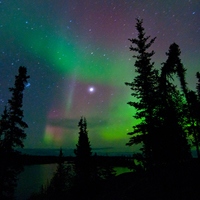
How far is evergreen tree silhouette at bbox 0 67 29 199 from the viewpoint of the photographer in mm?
16516

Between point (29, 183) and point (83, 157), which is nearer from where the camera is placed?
point (83, 157)

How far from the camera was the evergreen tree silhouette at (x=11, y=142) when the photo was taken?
1652cm

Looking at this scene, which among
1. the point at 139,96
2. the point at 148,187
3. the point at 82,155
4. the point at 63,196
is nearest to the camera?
the point at 148,187

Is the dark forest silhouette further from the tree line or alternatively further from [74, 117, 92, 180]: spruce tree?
[74, 117, 92, 180]: spruce tree

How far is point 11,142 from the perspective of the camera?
17500 mm

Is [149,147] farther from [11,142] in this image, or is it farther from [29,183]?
[29,183]

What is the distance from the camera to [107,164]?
1109 inches

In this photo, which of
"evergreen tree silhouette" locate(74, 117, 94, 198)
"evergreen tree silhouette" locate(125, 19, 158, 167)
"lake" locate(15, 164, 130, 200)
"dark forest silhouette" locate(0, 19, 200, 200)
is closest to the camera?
"dark forest silhouette" locate(0, 19, 200, 200)

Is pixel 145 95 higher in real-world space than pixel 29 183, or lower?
higher

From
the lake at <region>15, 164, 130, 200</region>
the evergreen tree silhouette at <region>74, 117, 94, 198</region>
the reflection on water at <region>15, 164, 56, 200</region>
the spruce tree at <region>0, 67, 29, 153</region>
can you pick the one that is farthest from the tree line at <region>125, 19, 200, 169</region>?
the reflection on water at <region>15, 164, 56, 200</region>

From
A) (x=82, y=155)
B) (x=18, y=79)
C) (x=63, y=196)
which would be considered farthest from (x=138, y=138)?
(x=82, y=155)

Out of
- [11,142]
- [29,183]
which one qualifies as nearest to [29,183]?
[29,183]

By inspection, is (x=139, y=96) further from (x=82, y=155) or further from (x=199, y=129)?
(x=82, y=155)

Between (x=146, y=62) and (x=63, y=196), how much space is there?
16224mm
